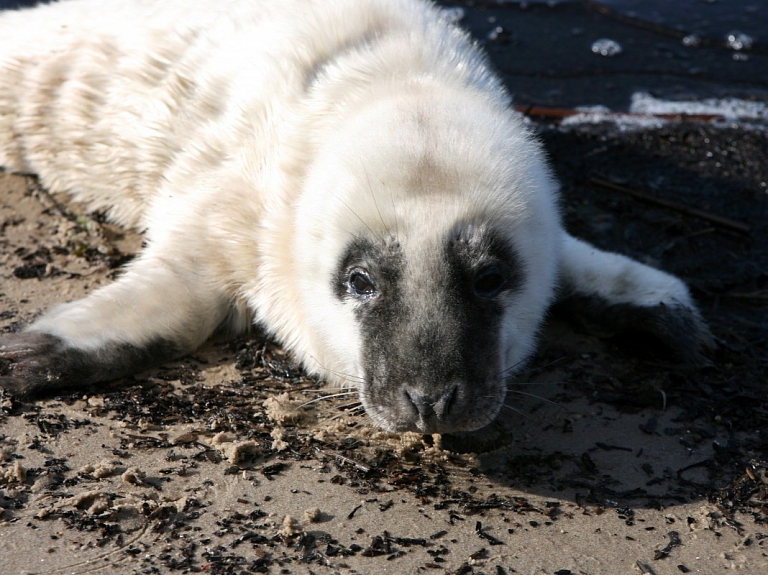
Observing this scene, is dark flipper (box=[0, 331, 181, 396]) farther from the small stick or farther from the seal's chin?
the small stick

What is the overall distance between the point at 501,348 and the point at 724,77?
5.02 m

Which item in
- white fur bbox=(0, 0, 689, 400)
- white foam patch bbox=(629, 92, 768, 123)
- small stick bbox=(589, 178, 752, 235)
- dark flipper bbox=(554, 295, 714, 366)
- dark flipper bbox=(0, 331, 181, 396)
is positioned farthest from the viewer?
white foam patch bbox=(629, 92, 768, 123)

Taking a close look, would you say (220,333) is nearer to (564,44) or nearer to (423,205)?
(423,205)

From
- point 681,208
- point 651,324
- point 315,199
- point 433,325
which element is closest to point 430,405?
point 433,325

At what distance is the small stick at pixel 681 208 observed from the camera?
4648 millimetres

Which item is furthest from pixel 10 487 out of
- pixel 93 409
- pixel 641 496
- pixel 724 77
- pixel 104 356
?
pixel 724 77

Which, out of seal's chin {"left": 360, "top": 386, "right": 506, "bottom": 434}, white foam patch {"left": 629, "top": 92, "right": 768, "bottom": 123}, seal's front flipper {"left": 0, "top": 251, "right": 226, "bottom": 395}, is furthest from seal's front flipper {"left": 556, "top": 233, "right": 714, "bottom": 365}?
white foam patch {"left": 629, "top": 92, "right": 768, "bottom": 123}

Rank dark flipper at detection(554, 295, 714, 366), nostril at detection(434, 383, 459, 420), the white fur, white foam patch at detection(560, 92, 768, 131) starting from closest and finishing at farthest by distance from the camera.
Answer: nostril at detection(434, 383, 459, 420), the white fur, dark flipper at detection(554, 295, 714, 366), white foam patch at detection(560, 92, 768, 131)

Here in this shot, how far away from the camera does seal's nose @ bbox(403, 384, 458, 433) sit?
264 centimetres

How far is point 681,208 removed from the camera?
4781 mm

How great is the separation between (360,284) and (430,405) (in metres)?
0.52

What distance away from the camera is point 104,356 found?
3.25m

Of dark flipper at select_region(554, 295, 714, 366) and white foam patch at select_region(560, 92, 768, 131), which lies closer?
dark flipper at select_region(554, 295, 714, 366)

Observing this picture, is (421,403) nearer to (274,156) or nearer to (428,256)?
(428,256)
